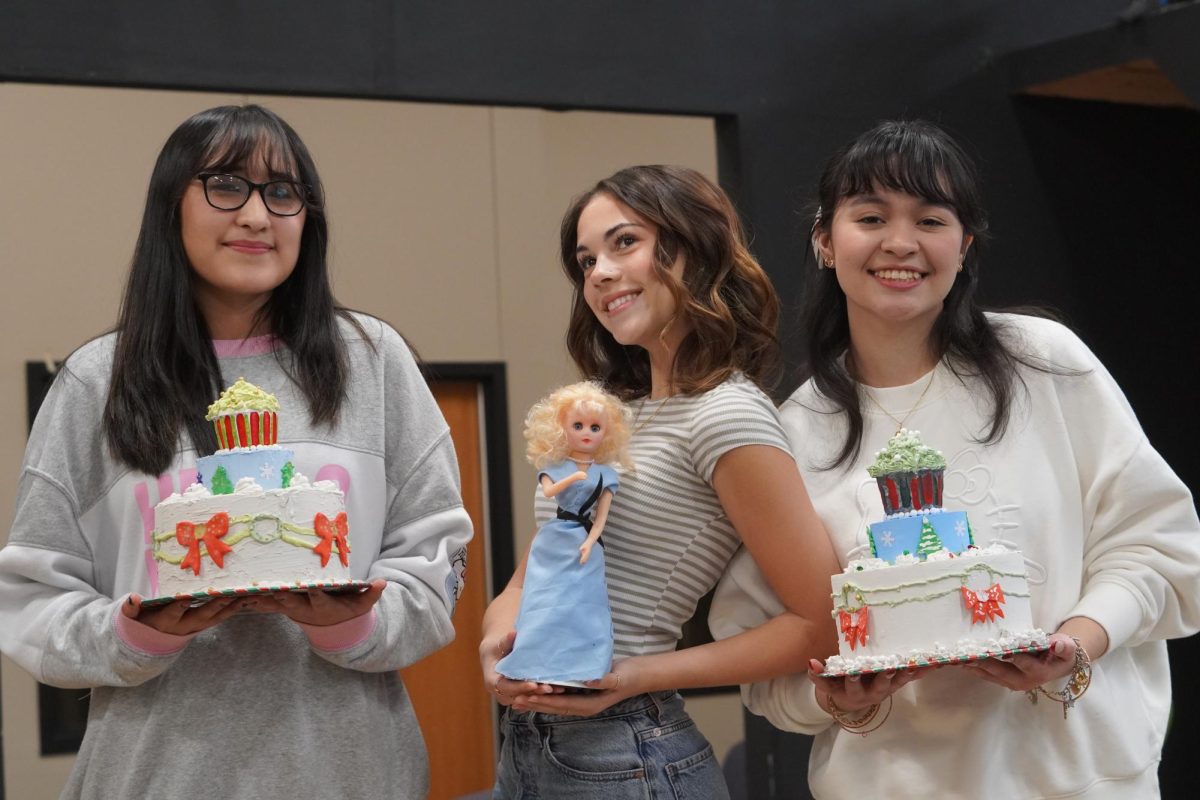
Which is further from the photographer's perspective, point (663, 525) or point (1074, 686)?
point (663, 525)

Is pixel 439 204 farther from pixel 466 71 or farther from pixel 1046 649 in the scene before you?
pixel 1046 649

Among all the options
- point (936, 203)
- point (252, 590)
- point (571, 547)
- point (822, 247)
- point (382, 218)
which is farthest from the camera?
point (382, 218)

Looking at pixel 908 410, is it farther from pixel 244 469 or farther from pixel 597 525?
pixel 244 469

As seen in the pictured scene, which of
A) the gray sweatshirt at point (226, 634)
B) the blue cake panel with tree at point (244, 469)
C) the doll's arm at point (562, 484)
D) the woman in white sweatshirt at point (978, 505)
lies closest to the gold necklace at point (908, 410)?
the woman in white sweatshirt at point (978, 505)

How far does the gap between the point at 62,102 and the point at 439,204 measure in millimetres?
1824

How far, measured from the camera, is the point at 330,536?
2.18 meters

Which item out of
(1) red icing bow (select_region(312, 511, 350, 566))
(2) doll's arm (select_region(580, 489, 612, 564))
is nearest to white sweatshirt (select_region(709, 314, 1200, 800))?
(2) doll's arm (select_region(580, 489, 612, 564))

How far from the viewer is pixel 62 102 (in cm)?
639

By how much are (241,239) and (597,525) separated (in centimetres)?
77

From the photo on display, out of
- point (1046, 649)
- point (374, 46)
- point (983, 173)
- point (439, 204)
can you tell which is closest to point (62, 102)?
point (439, 204)

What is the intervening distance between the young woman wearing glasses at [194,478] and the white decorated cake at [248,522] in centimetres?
4

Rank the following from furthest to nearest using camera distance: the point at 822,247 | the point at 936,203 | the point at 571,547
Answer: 1. the point at 822,247
2. the point at 936,203
3. the point at 571,547

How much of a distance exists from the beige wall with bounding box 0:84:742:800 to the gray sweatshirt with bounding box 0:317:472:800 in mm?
3970

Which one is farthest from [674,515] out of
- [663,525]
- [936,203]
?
[936,203]
